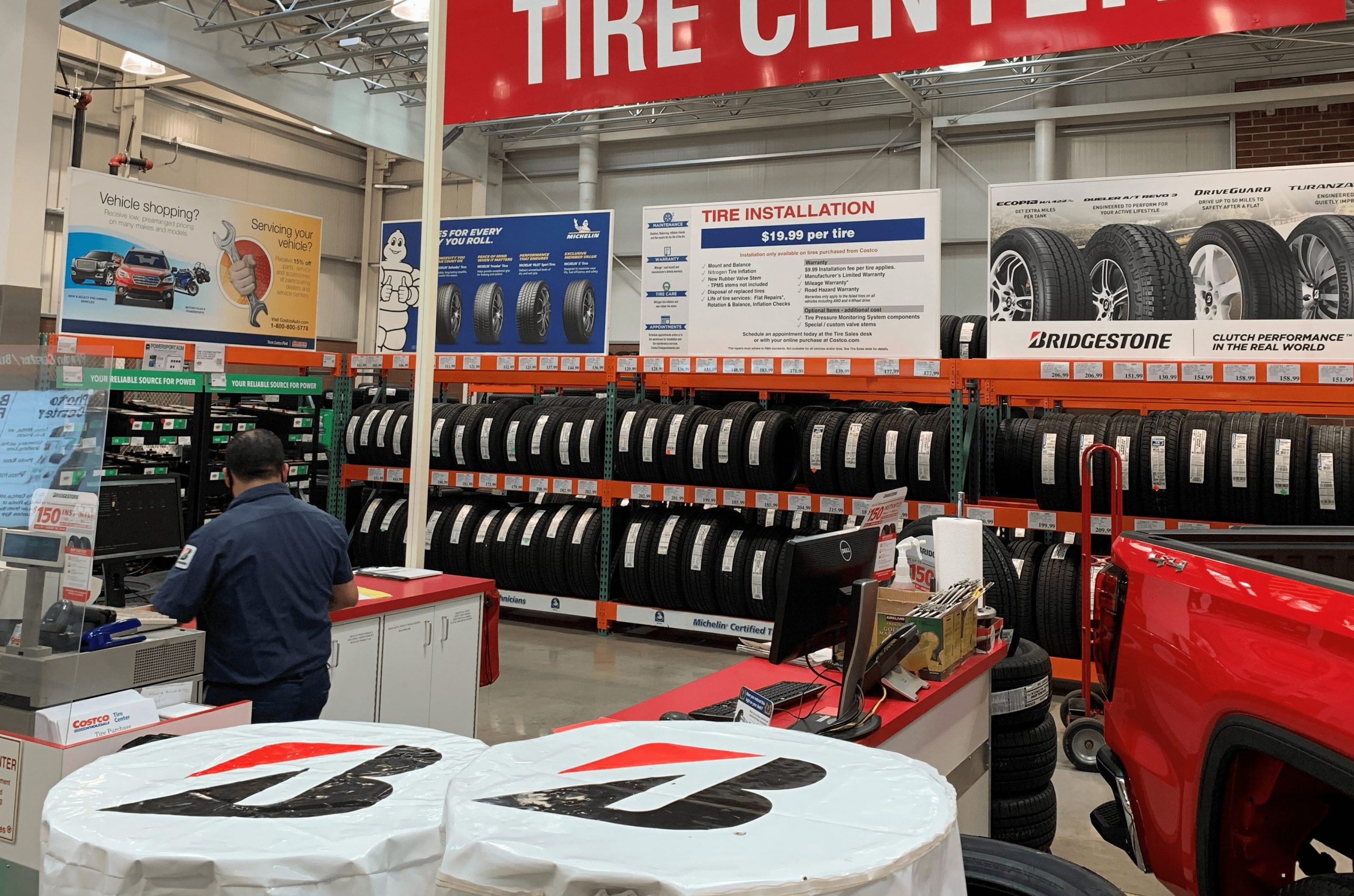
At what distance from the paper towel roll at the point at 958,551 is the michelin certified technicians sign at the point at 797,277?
3348 millimetres

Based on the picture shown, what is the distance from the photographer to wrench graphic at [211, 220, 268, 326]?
28.4 feet

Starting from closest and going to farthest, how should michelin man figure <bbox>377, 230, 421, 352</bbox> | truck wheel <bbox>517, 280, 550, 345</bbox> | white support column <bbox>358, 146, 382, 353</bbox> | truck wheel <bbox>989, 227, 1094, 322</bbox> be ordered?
truck wheel <bbox>989, 227, 1094, 322</bbox>, truck wheel <bbox>517, 280, 550, 345</bbox>, michelin man figure <bbox>377, 230, 421, 352</bbox>, white support column <bbox>358, 146, 382, 353</bbox>

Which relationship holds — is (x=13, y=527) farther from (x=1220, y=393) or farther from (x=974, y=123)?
(x=974, y=123)

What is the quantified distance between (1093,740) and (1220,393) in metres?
2.65

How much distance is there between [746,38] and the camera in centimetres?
312

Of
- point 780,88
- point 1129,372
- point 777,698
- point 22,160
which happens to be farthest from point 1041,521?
point 780,88

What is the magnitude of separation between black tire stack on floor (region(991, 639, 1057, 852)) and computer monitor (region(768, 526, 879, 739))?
130 centimetres

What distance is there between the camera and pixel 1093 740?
4559mm

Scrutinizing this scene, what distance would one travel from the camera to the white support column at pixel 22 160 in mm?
5629

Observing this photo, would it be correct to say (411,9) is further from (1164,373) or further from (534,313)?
(1164,373)

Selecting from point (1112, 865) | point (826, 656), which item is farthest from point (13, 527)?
point (1112, 865)

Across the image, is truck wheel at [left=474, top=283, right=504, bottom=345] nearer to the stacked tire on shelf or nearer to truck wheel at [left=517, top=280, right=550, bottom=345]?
truck wheel at [left=517, top=280, right=550, bottom=345]

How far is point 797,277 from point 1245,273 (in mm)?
2812

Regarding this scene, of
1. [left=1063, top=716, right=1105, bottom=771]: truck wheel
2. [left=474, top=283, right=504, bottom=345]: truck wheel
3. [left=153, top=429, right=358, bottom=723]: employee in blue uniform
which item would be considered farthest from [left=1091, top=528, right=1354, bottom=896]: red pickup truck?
[left=474, top=283, right=504, bottom=345]: truck wheel
